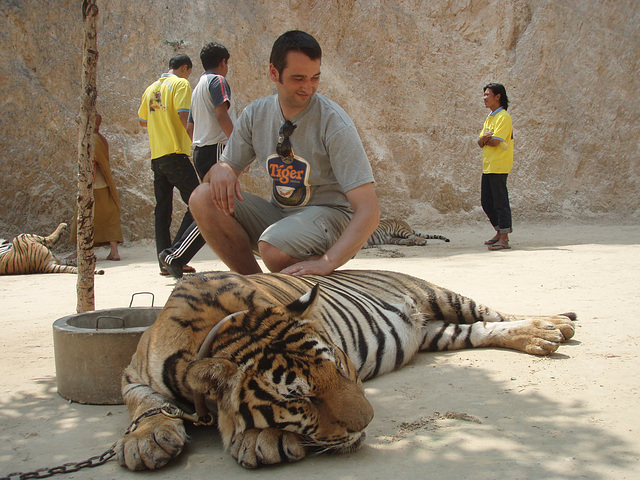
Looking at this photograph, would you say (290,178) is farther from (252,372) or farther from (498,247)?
(498,247)

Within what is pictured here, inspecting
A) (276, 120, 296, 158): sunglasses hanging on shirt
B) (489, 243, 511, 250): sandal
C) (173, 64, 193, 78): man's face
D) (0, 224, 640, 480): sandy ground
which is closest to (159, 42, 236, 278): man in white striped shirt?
(173, 64, 193, 78): man's face

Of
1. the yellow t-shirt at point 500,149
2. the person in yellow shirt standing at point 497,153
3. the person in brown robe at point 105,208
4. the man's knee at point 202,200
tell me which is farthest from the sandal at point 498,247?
the person in brown robe at point 105,208

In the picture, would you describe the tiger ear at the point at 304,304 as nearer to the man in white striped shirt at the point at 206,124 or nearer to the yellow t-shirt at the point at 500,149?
the man in white striped shirt at the point at 206,124

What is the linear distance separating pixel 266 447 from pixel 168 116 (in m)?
5.54

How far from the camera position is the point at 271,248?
3418 millimetres

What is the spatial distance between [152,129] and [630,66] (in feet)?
40.3

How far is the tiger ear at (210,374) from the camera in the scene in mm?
1753

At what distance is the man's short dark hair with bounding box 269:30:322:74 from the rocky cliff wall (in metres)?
8.00

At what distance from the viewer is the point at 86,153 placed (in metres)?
3.39

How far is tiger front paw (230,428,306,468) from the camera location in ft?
6.01

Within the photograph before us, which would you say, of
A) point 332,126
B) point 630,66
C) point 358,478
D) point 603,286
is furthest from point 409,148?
point 358,478

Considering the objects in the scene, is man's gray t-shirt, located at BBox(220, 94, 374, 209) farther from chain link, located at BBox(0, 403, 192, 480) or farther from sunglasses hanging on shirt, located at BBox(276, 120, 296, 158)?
chain link, located at BBox(0, 403, 192, 480)

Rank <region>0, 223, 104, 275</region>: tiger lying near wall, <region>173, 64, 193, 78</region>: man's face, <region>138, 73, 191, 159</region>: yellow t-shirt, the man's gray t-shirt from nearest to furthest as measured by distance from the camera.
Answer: the man's gray t-shirt
<region>138, 73, 191, 159</region>: yellow t-shirt
<region>173, 64, 193, 78</region>: man's face
<region>0, 223, 104, 275</region>: tiger lying near wall

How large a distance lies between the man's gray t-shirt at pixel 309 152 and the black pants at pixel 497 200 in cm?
524
